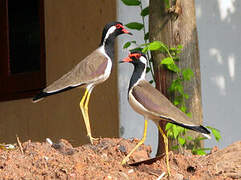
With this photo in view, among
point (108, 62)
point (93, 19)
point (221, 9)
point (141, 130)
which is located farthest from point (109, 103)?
point (108, 62)

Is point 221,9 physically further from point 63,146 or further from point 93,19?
point 63,146

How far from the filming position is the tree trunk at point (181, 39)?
4.59m

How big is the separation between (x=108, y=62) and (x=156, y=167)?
2.54 feet

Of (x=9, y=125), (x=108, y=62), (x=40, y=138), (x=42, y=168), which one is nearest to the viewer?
(x=42, y=168)

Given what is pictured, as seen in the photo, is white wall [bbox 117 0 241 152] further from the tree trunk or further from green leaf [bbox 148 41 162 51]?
green leaf [bbox 148 41 162 51]

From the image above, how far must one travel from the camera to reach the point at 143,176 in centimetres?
319

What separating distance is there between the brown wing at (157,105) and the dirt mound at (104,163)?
29 centimetres

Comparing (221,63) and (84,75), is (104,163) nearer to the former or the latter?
(84,75)

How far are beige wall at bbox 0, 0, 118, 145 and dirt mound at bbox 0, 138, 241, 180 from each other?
8.47 ft

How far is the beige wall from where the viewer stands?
6227 millimetres

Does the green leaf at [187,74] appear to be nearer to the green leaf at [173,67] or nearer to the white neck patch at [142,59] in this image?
the green leaf at [173,67]

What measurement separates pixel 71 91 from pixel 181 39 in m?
2.37

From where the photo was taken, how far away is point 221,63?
6891mm

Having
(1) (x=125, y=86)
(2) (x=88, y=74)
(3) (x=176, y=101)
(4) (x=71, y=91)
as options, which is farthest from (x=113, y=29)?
(4) (x=71, y=91)
